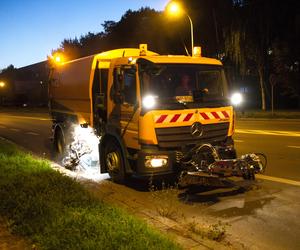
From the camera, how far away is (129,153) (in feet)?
28.7

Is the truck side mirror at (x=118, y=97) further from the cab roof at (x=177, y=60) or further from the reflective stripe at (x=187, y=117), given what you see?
the reflective stripe at (x=187, y=117)

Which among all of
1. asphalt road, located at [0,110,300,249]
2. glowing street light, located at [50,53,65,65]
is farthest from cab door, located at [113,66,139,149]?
glowing street light, located at [50,53,65,65]

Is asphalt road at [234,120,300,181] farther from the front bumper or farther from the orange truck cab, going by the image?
the front bumper

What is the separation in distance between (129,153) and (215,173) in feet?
6.15

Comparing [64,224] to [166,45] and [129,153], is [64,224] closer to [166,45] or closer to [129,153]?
[129,153]

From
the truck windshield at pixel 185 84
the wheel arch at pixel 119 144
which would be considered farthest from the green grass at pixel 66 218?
the truck windshield at pixel 185 84

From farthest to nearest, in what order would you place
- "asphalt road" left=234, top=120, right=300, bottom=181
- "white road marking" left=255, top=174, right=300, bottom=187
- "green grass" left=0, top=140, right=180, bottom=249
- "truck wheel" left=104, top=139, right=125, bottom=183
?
"asphalt road" left=234, top=120, right=300, bottom=181 < "truck wheel" left=104, top=139, right=125, bottom=183 < "white road marking" left=255, top=174, right=300, bottom=187 < "green grass" left=0, top=140, right=180, bottom=249

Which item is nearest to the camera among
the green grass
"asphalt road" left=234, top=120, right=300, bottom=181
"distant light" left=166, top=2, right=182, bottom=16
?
the green grass

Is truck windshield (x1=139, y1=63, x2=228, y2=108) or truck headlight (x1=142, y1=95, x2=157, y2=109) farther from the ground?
truck windshield (x1=139, y1=63, x2=228, y2=108)

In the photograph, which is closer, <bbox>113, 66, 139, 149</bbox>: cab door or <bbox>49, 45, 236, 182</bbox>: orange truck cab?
<bbox>49, 45, 236, 182</bbox>: orange truck cab

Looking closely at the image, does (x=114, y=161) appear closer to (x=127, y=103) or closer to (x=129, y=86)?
(x=127, y=103)

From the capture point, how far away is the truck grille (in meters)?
8.24

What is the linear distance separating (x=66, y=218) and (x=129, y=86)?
3.34 metres

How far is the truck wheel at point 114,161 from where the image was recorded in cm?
908
